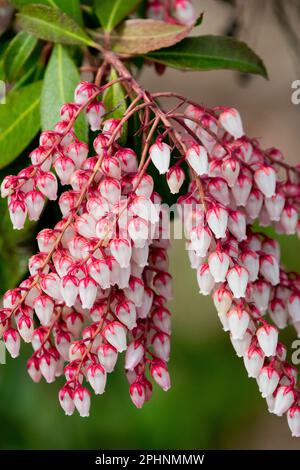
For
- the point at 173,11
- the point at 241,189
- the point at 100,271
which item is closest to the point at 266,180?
the point at 241,189

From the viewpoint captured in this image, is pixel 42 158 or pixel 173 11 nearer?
pixel 42 158

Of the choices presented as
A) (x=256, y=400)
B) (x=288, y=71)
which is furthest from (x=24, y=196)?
(x=288, y=71)

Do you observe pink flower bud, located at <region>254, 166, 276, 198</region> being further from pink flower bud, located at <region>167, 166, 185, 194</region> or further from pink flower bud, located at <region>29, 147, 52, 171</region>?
pink flower bud, located at <region>29, 147, 52, 171</region>

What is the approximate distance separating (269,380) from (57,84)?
19.8 inches

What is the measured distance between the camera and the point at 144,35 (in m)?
1.16

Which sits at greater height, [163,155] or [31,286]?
[163,155]

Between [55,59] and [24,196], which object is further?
[55,59]

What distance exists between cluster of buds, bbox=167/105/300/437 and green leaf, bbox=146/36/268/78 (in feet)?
0.40

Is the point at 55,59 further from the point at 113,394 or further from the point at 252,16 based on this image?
the point at 113,394

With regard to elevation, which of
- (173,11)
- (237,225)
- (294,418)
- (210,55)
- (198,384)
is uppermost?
(173,11)

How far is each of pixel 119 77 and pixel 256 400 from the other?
6.78 feet

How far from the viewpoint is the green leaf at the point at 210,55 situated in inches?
45.9

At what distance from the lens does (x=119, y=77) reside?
3.56 ft

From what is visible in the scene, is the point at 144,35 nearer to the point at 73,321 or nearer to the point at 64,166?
the point at 64,166
